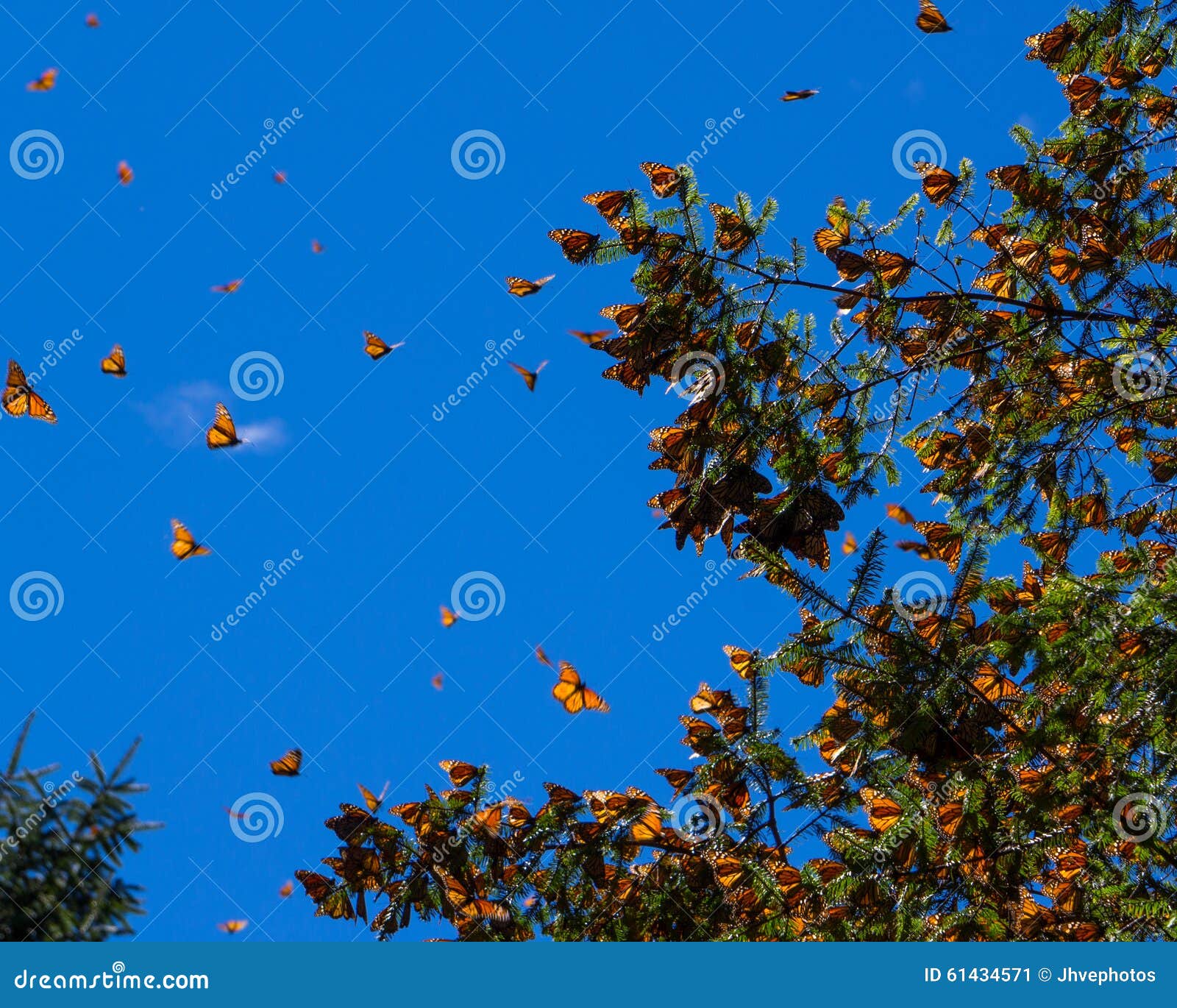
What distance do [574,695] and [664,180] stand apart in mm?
2763

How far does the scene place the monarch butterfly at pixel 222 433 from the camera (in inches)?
271

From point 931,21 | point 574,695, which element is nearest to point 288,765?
point 574,695

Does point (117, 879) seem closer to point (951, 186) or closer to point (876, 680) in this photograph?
point (876, 680)

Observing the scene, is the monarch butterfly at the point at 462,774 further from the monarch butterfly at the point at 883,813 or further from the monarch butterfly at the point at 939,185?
the monarch butterfly at the point at 939,185

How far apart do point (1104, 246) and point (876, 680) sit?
270 centimetres

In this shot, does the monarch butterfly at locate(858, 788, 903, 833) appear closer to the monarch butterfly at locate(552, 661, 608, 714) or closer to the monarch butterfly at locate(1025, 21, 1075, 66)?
the monarch butterfly at locate(552, 661, 608, 714)

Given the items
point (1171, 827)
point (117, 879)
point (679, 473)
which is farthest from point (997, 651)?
point (117, 879)

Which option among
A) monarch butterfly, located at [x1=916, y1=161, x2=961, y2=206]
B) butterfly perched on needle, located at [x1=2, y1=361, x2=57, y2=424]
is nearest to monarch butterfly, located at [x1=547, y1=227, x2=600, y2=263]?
monarch butterfly, located at [x1=916, y1=161, x2=961, y2=206]

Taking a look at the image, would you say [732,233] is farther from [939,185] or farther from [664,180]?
[939,185]

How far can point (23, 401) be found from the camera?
670 cm

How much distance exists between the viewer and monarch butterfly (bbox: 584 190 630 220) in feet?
14.8

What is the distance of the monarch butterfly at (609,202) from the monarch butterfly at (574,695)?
2413 millimetres

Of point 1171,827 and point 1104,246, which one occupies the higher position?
point 1104,246

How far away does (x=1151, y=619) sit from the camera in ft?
12.0
